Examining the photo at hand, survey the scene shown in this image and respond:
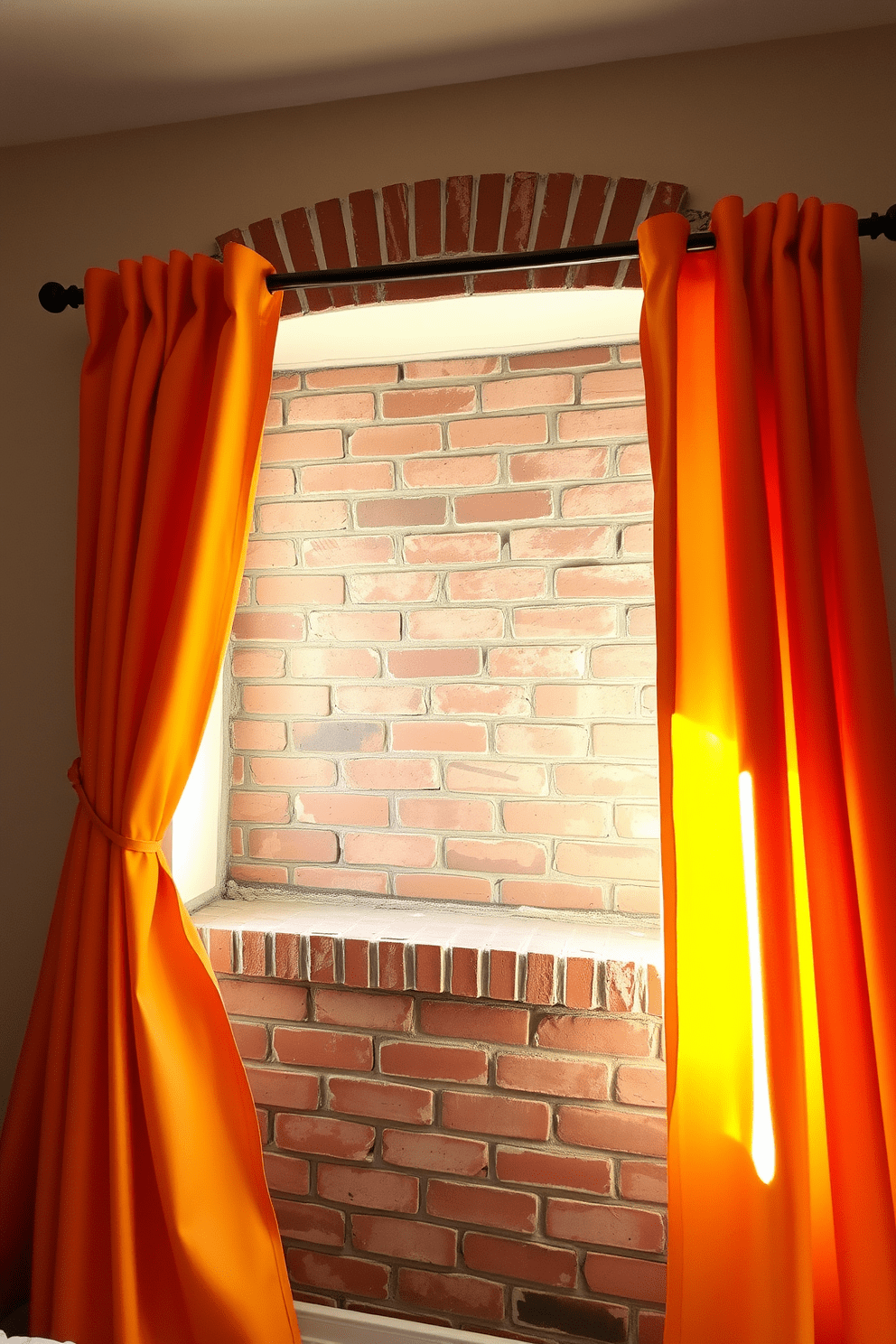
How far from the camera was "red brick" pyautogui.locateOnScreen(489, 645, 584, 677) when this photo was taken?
164 centimetres

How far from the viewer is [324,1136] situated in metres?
1.55

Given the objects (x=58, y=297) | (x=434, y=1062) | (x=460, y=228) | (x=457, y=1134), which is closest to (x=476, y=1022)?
(x=434, y=1062)

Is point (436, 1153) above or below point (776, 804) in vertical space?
below

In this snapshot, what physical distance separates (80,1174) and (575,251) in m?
1.67

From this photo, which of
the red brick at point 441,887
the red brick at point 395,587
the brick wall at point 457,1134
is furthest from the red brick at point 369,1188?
the red brick at point 395,587

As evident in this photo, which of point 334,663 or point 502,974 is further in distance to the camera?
point 334,663

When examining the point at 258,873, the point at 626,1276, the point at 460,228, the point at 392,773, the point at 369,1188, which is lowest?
the point at 626,1276

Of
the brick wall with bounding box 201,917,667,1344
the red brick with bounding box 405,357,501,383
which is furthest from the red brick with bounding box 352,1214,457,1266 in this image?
the red brick with bounding box 405,357,501,383

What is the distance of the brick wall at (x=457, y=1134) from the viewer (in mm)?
1422

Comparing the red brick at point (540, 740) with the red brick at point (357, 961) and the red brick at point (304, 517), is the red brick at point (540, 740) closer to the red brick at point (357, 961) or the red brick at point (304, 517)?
the red brick at point (357, 961)

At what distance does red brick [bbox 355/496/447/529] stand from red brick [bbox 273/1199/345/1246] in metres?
1.36

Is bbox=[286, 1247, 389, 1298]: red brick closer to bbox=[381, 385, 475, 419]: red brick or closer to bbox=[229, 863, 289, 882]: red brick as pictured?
bbox=[229, 863, 289, 882]: red brick

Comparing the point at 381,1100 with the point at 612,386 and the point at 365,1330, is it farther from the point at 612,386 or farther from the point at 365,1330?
the point at 612,386

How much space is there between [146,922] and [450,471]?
104 cm
